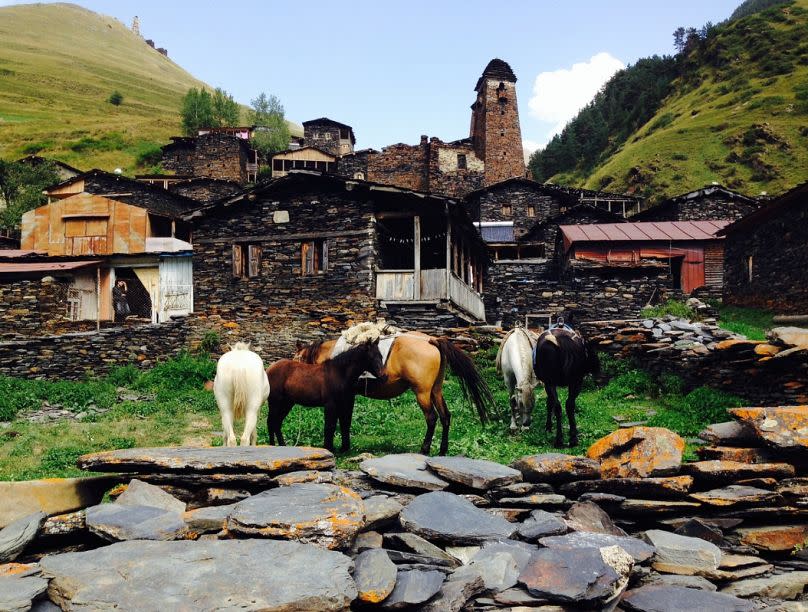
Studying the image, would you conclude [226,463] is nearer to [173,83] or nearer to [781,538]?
[781,538]

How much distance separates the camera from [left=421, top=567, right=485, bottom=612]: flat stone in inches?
185

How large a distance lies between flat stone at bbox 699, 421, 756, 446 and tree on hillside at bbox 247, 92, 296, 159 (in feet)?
207

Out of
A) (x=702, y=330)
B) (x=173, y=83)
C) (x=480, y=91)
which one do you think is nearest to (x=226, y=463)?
(x=702, y=330)

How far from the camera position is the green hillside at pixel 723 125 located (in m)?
57.8

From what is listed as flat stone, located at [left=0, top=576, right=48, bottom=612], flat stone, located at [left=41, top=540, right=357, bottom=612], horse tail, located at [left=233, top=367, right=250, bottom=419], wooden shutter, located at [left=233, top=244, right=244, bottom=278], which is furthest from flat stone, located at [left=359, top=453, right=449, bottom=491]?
wooden shutter, located at [left=233, top=244, right=244, bottom=278]

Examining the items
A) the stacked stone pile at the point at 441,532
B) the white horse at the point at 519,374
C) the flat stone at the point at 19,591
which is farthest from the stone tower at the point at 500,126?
the flat stone at the point at 19,591

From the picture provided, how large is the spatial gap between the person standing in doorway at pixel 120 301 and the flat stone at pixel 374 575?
Answer: 24131 millimetres

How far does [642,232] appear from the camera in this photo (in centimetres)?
3145

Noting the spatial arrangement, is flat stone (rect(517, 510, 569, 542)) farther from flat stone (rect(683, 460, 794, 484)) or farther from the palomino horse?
the palomino horse

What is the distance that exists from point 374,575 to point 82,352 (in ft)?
59.6

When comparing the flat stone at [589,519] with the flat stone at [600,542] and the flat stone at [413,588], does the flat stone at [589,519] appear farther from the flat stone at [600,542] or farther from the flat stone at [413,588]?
the flat stone at [413,588]

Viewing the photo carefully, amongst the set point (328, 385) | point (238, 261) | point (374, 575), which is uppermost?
point (238, 261)

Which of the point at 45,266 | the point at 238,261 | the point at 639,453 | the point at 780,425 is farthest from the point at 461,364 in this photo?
the point at 45,266

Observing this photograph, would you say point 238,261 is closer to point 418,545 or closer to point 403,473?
point 403,473
